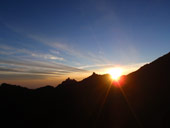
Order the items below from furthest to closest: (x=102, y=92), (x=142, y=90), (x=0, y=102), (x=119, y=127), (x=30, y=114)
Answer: (x=0, y=102) → (x=30, y=114) → (x=102, y=92) → (x=142, y=90) → (x=119, y=127)

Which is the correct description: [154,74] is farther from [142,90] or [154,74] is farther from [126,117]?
[126,117]

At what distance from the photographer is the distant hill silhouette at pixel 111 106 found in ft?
87.2

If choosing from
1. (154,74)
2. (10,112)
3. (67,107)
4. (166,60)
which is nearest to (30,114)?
(10,112)

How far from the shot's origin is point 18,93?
8669 cm

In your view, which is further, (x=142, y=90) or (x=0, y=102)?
(x=0, y=102)

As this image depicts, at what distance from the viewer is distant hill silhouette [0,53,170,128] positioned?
87.2 ft

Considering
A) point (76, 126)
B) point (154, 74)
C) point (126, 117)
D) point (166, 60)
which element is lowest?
point (76, 126)

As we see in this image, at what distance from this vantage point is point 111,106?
37.9m

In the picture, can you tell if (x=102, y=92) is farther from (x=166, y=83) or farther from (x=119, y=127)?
(x=166, y=83)

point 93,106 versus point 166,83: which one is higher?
point 166,83

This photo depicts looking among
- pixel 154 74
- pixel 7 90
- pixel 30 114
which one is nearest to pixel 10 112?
pixel 30 114

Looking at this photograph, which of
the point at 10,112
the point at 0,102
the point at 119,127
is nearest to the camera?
the point at 119,127

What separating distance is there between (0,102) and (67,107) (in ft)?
168

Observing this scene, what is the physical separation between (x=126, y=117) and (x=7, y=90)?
8739 centimetres
